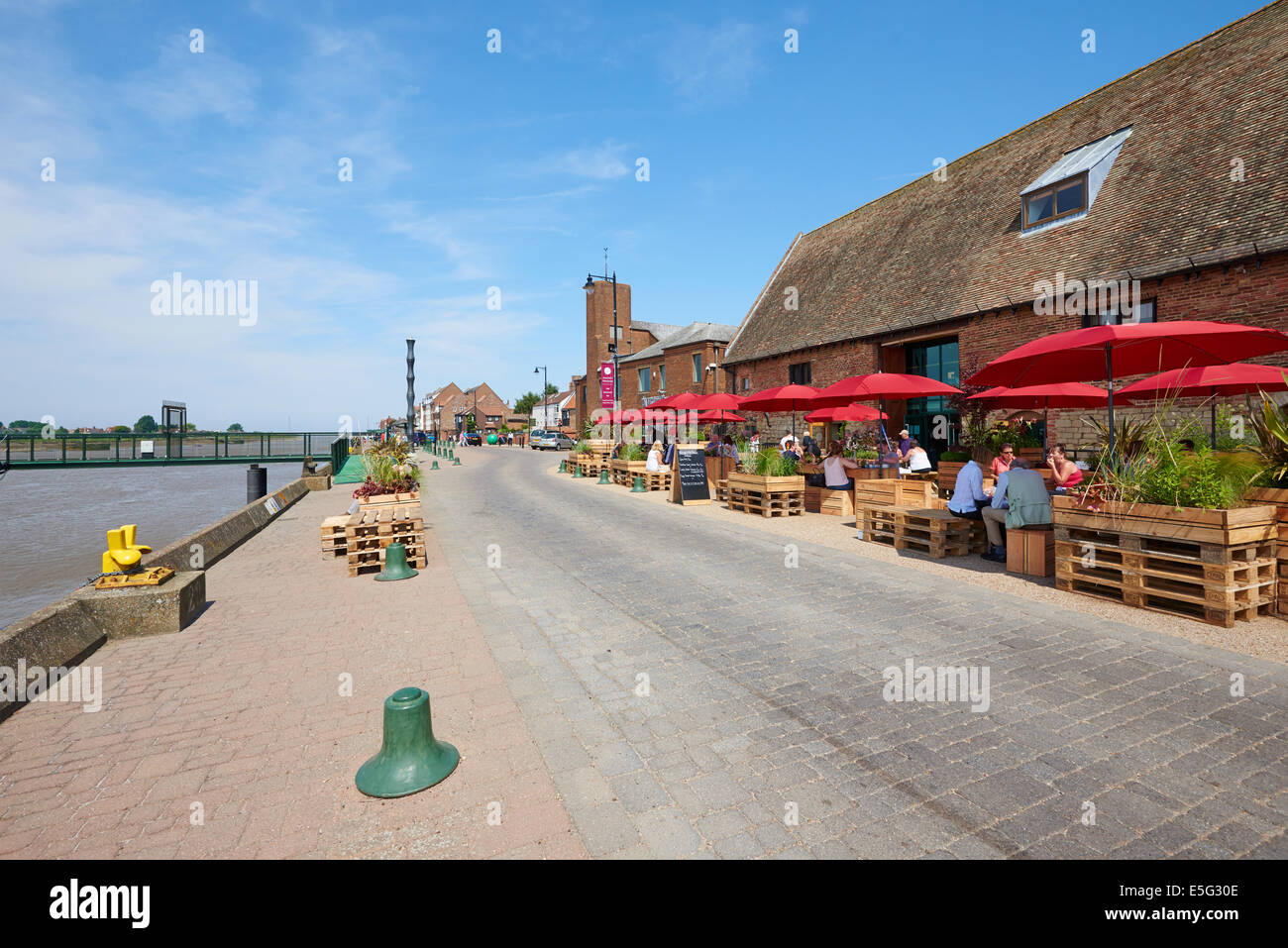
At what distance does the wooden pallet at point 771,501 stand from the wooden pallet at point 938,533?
337 cm

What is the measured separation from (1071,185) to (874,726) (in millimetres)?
17685

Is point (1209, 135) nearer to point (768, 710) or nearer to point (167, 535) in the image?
point (768, 710)

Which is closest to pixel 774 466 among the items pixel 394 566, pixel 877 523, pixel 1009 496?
pixel 877 523

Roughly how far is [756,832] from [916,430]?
18.9m

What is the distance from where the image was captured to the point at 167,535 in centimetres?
1440

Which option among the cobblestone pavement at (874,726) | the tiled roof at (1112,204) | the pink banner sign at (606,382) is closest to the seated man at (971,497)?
the cobblestone pavement at (874,726)

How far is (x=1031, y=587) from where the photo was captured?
6.79 m

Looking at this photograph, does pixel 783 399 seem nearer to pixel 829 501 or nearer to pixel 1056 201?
pixel 829 501

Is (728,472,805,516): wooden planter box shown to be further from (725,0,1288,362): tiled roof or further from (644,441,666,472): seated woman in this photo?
(725,0,1288,362): tiled roof

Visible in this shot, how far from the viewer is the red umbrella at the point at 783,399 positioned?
12.9 metres

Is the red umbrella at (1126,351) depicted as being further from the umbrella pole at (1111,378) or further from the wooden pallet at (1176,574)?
the wooden pallet at (1176,574)

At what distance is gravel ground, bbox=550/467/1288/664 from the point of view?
16.5 feet

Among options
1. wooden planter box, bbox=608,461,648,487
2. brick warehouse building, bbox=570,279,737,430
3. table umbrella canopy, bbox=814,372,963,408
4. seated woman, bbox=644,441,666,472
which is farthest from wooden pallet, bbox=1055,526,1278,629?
brick warehouse building, bbox=570,279,737,430
